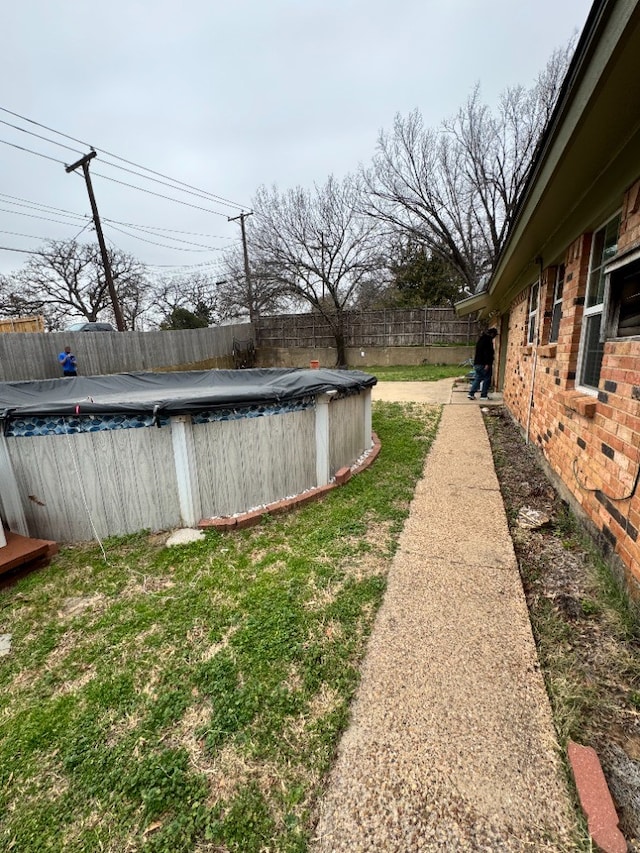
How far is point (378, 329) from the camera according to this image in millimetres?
16719

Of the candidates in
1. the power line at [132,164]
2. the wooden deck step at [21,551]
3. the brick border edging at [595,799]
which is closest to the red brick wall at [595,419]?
the brick border edging at [595,799]

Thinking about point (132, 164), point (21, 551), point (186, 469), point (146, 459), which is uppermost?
point (132, 164)

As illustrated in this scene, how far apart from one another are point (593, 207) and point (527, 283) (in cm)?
337

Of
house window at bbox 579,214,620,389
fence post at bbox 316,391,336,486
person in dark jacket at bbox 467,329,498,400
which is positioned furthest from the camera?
person in dark jacket at bbox 467,329,498,400

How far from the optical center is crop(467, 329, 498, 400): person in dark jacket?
7.90m

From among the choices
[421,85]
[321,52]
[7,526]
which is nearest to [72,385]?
[7,526]

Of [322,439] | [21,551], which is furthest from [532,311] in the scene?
[21,551]

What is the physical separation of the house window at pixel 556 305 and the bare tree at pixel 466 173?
12.8 metres

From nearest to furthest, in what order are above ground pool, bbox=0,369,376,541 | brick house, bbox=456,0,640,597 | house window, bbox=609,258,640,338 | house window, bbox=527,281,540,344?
brick house, bbox=456,0,640,597, house window, bbox=609,258,640,338, above ground pool, bbox=0,369,376,541, house window, bbox=527,281,540,344

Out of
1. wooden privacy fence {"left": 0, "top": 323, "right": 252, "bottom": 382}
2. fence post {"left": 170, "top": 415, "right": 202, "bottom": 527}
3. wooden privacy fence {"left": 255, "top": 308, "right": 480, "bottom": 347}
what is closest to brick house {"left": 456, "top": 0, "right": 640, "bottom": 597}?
fence post {"left": 170, "top": 415, "right": 202, "bottom": 527}

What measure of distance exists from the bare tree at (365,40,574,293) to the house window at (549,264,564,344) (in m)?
12.8

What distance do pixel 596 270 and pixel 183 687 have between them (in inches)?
156

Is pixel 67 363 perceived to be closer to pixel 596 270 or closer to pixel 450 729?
pixel 596 270

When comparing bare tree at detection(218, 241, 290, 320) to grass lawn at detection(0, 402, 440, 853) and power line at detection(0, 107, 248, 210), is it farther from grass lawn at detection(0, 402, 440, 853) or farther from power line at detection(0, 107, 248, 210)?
grass lawn at detection(0, 402, 440, 853)
